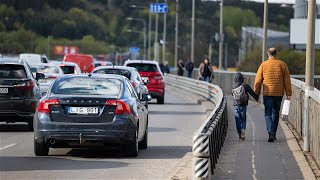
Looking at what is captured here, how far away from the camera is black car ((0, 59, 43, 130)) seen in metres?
22.8

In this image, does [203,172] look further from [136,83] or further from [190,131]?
[136,83]

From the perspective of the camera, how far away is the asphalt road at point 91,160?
48.4 feet

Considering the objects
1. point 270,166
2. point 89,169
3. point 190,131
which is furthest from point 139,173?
point 190,131

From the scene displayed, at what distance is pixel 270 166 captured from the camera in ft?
50.2

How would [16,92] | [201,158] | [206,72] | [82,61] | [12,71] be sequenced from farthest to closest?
[82,61] < [206,72] < [12,71] < [16,92] < [201,158]

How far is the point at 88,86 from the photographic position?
17.4 metres

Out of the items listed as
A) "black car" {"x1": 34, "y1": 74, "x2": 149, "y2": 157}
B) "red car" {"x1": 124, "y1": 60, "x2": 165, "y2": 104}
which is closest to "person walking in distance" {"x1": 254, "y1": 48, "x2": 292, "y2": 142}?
"black car" {"x1": 34, "y1": 74, "x2": 149, "y2": 157}

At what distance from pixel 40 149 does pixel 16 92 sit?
6.01 m

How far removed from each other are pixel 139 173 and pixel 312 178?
258cm

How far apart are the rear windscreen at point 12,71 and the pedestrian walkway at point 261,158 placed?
484cm

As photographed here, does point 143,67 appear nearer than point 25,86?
No

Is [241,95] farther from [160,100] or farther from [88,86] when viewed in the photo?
[160,100]

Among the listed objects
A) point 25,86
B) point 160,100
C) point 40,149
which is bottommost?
point 160,100

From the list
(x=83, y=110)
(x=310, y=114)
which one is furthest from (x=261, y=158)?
(x=83, y=110)
